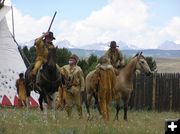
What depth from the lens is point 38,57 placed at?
1315 centimetres

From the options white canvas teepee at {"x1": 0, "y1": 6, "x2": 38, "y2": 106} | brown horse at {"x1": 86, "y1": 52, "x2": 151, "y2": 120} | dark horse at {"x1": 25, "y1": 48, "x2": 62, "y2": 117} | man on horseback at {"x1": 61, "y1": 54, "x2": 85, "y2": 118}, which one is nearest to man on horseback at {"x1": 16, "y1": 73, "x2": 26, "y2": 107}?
white canvas teepee at {"x1": 0, "y1": 6, "x2": 38, "y2": 106}

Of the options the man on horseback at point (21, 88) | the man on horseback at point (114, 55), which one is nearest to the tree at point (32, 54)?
the man on horseback at point (21, 88)

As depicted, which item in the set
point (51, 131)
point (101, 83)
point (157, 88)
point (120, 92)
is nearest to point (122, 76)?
point (120, 92)

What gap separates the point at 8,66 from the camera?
23.5 meters

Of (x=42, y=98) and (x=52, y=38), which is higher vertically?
(x=52, y=38)

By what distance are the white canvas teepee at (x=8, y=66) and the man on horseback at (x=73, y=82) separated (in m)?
8.46

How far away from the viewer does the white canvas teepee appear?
22.9 meters

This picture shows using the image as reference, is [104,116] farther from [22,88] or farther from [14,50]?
[14,50]

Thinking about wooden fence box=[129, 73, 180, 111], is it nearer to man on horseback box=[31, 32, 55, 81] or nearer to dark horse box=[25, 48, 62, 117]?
dark horse box=[25, 48, 62, 117]

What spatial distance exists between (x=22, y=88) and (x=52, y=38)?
354 inches

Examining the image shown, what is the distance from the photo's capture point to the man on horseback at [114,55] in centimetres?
1377

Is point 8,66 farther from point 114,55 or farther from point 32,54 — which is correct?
point 32,54

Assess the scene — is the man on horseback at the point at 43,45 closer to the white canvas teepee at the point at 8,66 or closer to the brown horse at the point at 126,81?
the brown horse at the point at 126,81

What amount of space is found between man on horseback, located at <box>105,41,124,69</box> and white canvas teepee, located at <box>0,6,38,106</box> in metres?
9.18
